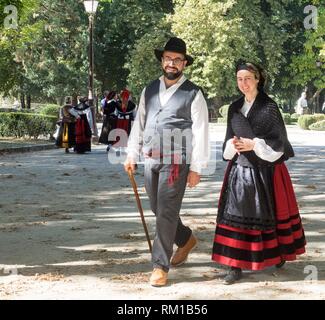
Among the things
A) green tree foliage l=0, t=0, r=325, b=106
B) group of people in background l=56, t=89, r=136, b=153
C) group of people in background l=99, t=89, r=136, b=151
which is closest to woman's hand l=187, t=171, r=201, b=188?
group of people in background l=56, t=89, r=136, b=153

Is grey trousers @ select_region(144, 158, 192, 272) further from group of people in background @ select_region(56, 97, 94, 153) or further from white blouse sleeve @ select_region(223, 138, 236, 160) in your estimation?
group of people in background @ select_region(56, 97, 94, 153)

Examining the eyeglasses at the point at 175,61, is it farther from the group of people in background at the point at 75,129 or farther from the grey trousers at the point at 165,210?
the group of people in background at the point at 75,129

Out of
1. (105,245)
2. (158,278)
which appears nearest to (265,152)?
(158,278)

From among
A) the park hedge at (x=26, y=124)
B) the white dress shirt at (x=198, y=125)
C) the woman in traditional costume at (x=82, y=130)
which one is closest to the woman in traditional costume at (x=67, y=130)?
the woman in traditional costume at (x=82, y=130)

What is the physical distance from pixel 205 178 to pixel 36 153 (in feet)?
28.7

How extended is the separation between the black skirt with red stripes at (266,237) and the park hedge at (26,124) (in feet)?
70.0

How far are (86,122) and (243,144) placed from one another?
1678 cm

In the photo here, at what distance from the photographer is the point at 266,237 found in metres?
5.92

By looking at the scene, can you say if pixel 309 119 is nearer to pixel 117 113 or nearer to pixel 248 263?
pixel 117 113

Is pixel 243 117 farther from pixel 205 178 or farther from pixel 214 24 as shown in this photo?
pixel 214 24

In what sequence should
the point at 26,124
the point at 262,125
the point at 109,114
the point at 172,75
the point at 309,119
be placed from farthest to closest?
the point at 309,119 → the point at 26,124 → the point at 109,114 → the point at 262,125 → the point at 172,75

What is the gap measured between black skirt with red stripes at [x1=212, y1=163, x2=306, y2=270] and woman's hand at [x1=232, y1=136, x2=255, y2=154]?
23cm

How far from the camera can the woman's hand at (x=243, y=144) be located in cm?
Answer: 596

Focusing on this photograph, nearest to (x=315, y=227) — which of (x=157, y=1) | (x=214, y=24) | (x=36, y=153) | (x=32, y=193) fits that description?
(x=32, y=193)
